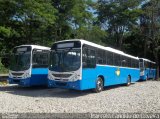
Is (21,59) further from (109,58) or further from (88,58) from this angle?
(109,58)

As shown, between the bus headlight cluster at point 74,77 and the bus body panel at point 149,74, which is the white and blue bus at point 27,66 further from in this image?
the bus body panel at point 149,74

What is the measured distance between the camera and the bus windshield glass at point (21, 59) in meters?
19.2

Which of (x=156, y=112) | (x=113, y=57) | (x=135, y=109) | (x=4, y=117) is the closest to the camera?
(x=4, y=117)

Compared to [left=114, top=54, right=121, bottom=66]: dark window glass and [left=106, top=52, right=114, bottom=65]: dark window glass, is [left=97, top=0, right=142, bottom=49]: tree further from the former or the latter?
[left=106, top=52, right=114, bottom=65]: dark window glass

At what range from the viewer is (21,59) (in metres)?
19.5

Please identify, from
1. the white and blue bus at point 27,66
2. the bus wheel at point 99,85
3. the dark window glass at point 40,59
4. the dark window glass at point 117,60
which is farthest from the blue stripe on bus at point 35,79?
the dark window glass at point 117,60

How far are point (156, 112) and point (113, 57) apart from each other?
10340 mm

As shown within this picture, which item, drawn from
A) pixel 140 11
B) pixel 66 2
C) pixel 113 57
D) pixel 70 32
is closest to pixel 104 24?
pixel 140 11

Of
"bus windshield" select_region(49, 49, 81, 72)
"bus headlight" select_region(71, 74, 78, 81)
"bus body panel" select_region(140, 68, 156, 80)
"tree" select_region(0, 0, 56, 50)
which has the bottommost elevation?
"bus body panel" select_region(140, 68, 156, 80)

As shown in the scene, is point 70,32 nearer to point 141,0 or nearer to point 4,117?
point 141,0

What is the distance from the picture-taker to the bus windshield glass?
19203 millimetres

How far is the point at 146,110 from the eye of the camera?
37.0 feet

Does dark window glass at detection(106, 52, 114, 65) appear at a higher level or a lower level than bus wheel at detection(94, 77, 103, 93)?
higher

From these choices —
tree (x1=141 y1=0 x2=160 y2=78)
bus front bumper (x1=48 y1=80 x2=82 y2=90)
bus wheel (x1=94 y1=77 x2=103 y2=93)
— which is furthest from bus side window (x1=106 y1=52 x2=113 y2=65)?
tree (x1=141 y1=0 x2=160 y2=78)
